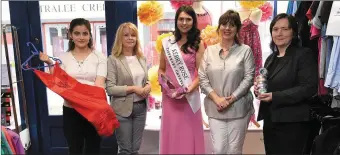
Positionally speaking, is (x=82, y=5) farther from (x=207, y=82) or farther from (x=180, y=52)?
(x=207, y=82)

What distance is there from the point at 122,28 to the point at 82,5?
955mm

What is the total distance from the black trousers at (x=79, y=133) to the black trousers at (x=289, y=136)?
1.31 meters

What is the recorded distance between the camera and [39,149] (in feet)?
10.8

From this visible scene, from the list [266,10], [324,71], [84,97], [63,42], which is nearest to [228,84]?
[324,71]

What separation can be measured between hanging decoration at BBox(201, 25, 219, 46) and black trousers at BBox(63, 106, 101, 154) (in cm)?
125

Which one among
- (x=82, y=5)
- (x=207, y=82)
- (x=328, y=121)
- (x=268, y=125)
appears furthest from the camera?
(x=82, y=5)

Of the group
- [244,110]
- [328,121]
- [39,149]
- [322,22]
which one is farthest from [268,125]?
[39,149]

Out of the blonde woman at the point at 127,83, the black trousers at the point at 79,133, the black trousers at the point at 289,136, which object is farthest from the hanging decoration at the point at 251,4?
the black trousers at the point at 79,133

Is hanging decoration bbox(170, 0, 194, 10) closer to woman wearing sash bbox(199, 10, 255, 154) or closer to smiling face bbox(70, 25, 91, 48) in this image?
woman wearing sash bbox(199, 10, 255, 154)

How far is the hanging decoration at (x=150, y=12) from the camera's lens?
2.98 metres

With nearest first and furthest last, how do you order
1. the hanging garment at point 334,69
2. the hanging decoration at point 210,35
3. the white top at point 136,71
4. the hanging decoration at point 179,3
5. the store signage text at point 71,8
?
the hanging garment at point 334,69, the white top at point 136,71, the hanging decoration at point 210,35, the hanging decoration at point 179,3, the store signage text at point 71,8

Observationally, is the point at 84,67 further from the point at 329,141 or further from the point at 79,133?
the point at 329,141

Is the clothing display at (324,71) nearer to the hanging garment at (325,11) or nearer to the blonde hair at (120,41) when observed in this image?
the hanging garment at (325,11)

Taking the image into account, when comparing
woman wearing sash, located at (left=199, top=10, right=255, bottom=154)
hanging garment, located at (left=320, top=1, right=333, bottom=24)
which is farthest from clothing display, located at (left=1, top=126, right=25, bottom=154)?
hanging garment, located at (left=320, top=1, right=333, bottom=24)
